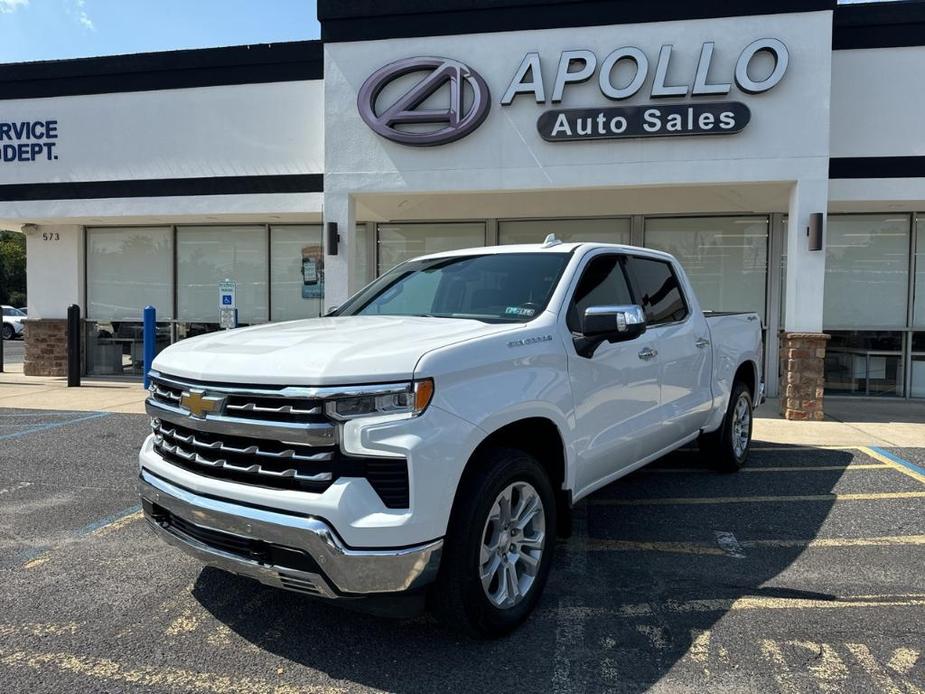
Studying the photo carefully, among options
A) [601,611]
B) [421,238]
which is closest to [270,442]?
[601,611]

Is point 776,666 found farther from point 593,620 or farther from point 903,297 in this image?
point 903,297

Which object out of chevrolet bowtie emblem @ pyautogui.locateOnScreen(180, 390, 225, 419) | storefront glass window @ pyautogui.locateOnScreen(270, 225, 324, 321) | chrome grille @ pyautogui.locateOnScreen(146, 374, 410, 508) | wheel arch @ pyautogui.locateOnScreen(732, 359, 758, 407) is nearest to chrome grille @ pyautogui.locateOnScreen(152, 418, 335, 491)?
chrome grille @ pyautogui.locateOnScreen(146, 374, 410, 508)

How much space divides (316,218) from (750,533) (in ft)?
30.9

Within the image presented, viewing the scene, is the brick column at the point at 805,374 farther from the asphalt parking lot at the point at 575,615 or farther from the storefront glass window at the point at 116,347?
the storefront glass window at the point at 116,347

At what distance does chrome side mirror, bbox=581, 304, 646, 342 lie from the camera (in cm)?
349

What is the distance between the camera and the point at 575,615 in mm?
3381

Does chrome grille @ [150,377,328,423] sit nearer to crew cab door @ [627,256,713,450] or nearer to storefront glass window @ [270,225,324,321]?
crew cab door @ [627,256,713,450]

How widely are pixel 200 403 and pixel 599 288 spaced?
2.45 metres

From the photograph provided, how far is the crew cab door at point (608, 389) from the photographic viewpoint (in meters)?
3.65

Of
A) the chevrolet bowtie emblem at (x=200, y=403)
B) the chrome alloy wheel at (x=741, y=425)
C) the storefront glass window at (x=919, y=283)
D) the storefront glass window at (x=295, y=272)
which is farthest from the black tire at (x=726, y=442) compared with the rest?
the storefront glass window at (x=295, y=272)

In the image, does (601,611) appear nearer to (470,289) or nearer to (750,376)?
(470,289)

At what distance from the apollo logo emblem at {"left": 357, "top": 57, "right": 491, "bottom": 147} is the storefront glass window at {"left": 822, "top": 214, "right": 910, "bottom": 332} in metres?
6.66

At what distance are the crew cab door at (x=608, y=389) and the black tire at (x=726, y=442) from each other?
165 cm

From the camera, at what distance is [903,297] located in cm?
1159
